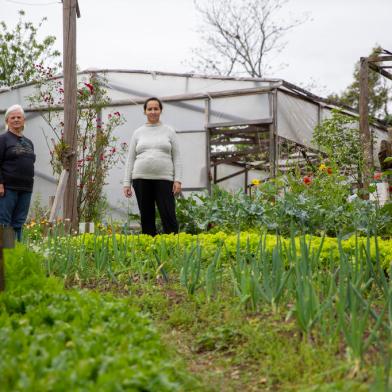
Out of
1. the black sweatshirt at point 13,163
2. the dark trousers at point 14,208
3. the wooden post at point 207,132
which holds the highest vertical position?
the wooden post at point 207,132

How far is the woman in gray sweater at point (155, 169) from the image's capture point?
5992mm

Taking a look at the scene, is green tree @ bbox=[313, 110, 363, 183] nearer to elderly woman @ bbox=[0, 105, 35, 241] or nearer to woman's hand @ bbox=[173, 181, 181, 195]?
woman's hand @ bbox=[173, 181, 181, 195]

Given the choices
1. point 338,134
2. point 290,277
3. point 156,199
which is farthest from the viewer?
point 338,134

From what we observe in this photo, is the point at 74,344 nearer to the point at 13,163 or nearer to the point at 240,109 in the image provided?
the point at 13,163

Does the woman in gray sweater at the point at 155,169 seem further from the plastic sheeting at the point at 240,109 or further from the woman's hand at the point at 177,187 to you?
the plastic sheeting at the point at 240,109

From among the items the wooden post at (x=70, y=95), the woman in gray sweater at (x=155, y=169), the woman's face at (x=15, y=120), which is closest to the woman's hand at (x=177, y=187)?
the woman in gray sweater at (x=155, y=169)

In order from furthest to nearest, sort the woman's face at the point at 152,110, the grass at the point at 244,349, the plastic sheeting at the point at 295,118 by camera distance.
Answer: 1. the plastic sheeting at the point at 295,118
2. the woman's face at the point at 152,110
3. the grass at the point at 244,349

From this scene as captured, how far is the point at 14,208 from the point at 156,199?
1.27m

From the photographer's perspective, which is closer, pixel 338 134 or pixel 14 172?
pixel 14 172

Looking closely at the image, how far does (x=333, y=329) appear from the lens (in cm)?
250

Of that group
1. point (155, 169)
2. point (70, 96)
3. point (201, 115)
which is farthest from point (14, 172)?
point (201, 115)

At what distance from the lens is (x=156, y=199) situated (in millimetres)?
6094

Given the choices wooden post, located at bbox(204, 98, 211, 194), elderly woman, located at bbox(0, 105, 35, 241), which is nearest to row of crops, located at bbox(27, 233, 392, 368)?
elderly woman, located at bbox(0, 105, 35, 241)

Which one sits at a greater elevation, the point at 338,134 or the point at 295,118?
the point at 295,118
